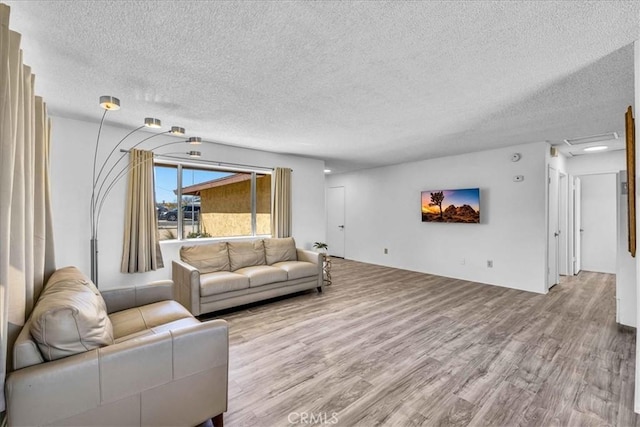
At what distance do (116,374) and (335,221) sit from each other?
6.82 meters

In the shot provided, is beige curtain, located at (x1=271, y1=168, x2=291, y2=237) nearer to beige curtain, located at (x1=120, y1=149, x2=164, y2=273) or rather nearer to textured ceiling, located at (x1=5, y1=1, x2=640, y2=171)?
textured ceiling, located at (x1=5, y1=1, x2=640, y2=171)

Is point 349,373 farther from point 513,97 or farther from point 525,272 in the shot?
point 525,272

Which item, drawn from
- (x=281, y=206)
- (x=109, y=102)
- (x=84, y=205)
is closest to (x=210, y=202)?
(x=281, y=206)

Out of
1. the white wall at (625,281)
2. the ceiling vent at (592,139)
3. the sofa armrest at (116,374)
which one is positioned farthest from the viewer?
the ceiling vent at (592,139)

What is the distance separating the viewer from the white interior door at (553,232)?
15.0 ft

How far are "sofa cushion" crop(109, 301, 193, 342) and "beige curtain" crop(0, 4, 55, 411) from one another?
54 cm

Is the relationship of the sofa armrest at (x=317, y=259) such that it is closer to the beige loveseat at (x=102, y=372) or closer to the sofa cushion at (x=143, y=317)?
the sofa cushion at (x=143, y=317)

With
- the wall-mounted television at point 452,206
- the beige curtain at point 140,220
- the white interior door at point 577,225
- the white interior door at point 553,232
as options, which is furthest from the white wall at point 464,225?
the beige curtain at point 140,220

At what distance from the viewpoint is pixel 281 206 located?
511cm

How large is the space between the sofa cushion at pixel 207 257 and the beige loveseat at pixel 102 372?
1986 millimetres

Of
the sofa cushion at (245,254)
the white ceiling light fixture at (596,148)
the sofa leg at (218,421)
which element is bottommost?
the sofa leg at (218,421)

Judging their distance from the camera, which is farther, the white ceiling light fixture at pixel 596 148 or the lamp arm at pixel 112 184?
the white ceiling light fixture at pixel 596 148

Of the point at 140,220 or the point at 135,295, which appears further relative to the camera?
the point at 140,220

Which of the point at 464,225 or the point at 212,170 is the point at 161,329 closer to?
the point at 212,170
